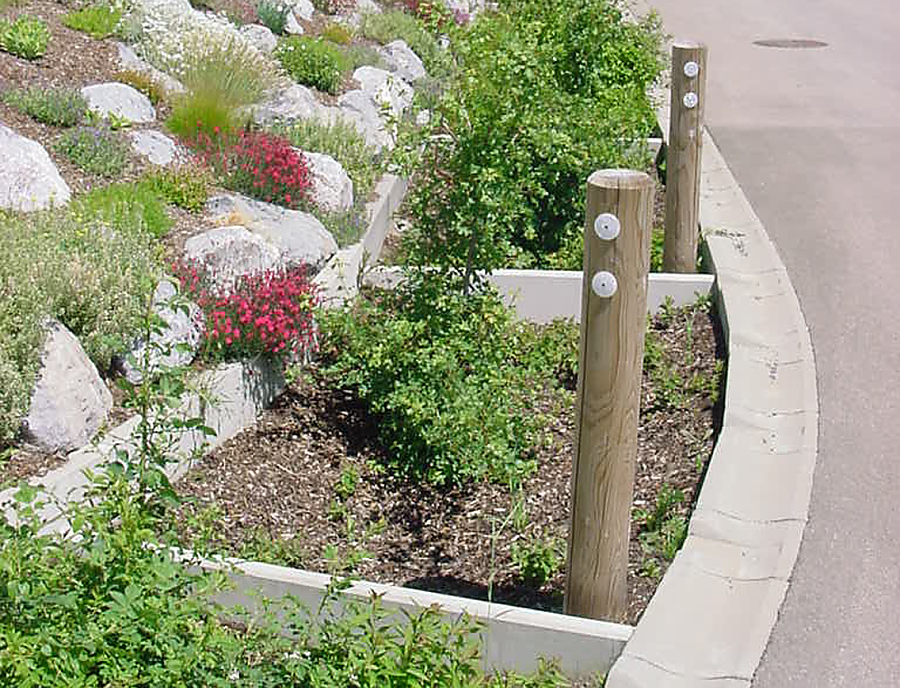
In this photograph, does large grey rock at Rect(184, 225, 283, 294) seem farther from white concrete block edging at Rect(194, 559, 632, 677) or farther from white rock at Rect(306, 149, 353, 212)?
white concrete block edging at Rect(194, 559, 632, 677)

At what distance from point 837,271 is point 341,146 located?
146 inches

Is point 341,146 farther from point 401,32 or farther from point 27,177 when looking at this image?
point 401,32

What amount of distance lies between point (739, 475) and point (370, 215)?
3.79 metres

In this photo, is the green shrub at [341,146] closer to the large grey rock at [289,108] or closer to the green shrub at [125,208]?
the large grey rock at [289,108]

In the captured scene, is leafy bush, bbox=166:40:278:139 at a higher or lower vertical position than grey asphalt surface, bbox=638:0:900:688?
higher

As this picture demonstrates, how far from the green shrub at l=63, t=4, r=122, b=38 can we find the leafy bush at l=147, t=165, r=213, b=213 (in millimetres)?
2840

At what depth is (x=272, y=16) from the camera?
38.6ft

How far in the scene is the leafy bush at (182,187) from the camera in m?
7.23

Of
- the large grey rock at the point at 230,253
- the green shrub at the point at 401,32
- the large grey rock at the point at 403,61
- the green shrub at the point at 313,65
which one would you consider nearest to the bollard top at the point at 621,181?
the large grey rock at the point at 230,253

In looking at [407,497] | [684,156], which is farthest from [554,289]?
[407,497]

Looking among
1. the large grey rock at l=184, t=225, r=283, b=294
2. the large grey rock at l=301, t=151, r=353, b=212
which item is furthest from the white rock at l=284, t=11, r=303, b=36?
the large grey rock at l=184, t=225, r=283, b=294

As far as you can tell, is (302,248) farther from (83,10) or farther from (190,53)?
(83,10)

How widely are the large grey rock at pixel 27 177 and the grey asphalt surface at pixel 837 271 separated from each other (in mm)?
4292

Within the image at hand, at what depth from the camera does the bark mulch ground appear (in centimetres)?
493
